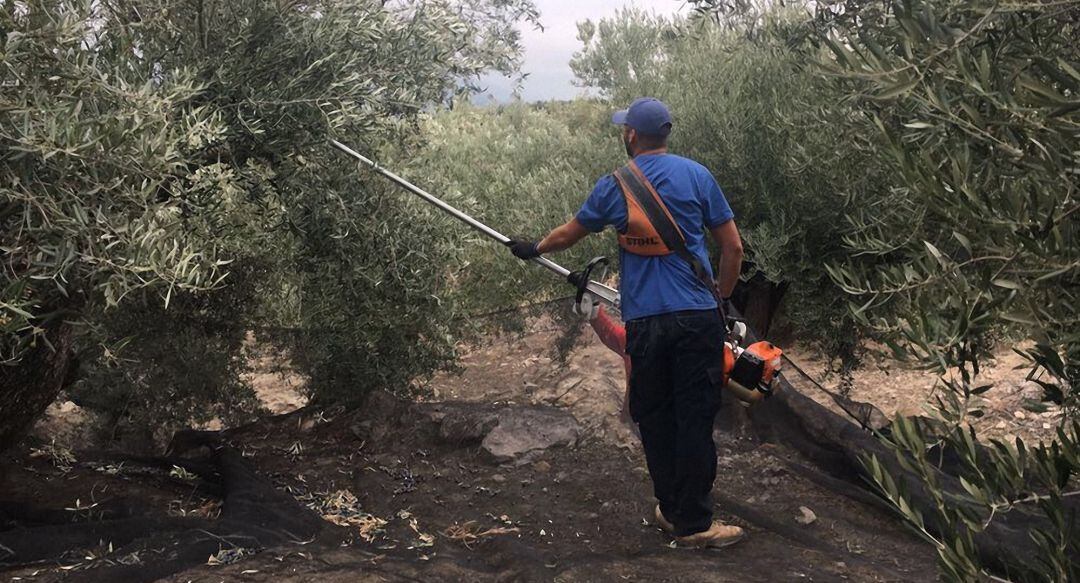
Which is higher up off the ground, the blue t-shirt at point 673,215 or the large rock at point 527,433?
the blue t-shirt at point 673,215

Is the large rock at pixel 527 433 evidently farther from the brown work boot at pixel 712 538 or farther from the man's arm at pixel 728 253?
the man's arm at pixel 728 253

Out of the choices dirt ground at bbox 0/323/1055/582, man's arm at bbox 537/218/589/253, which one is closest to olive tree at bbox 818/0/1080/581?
man's arm at bbox 537/218/589/253

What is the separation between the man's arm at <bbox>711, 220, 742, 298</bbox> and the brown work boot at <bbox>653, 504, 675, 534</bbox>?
4.75 feet

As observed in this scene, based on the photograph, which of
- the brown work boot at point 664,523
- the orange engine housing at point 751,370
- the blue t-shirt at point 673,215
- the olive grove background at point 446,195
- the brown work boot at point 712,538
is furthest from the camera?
the brown work boot at point 664,523

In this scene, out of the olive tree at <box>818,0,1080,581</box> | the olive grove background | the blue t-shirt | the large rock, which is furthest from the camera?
the large rock

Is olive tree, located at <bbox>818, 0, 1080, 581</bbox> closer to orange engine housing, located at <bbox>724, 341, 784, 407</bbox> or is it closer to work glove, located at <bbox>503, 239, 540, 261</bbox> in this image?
orange engine housing, located at <bbox>724, 341, 784, 407</bbox>

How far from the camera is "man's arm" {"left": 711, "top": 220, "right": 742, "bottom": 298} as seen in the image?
5.55 m

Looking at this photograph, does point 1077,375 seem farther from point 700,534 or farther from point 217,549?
point 217,549

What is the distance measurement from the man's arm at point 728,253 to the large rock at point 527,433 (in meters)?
2.61

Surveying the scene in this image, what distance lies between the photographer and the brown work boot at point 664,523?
19.7 ft

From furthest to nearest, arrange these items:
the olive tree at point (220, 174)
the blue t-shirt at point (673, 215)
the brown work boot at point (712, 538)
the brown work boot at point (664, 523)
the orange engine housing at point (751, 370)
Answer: the brown work boot at point (664, 523)
the brown work boot at point (712, 538)
the orange engine housing at point (751, 370)
the blue t-shirt at point (673, 215)
the olive tree at point (220, 174)

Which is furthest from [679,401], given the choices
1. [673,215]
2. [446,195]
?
[446,195]

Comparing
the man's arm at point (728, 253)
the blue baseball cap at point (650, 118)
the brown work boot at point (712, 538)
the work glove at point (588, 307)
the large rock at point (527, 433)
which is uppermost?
the blue baseball cap at point (650, 118)

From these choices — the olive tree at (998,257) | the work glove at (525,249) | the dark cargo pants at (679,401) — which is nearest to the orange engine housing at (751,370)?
the dark cargo pants at (679,401)
